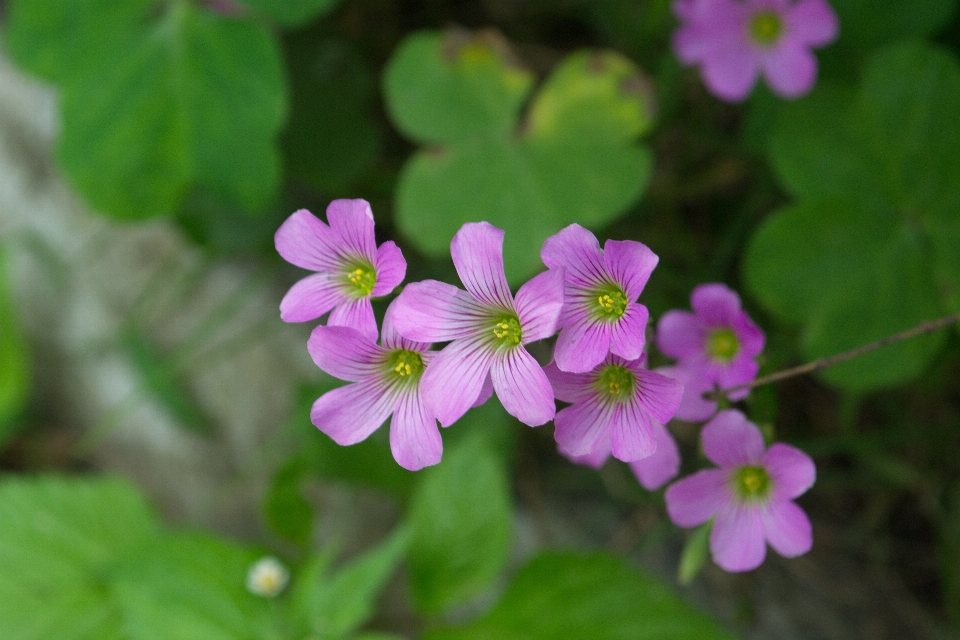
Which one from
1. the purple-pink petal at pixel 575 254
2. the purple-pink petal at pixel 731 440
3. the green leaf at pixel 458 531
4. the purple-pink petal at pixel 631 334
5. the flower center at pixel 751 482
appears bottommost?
the green leaf at pixel 458 531

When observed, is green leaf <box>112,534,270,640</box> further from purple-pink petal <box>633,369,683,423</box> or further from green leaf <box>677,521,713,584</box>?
purple-pink petal <box>633,369,683,423</box>

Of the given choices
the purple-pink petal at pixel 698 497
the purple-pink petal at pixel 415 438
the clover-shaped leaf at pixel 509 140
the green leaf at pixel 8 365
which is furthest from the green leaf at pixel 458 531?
the green leaf at pixel 8 365

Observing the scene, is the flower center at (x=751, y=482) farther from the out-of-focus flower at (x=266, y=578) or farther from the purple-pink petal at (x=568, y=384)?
the out-of-focus flower at (x=266, y=578)

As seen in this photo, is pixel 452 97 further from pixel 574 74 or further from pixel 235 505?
pixel 235 505

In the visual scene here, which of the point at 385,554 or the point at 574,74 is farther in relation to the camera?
the point at 574,74

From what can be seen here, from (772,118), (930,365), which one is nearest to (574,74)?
(772,118)
